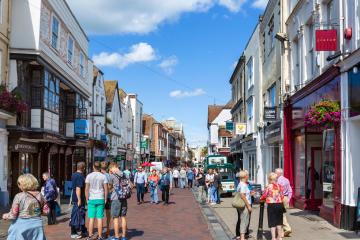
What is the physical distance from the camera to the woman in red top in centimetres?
1105

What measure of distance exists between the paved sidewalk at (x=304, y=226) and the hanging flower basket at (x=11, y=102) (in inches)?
343

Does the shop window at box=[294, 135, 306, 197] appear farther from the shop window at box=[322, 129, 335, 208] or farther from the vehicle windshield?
the vehicle windshield

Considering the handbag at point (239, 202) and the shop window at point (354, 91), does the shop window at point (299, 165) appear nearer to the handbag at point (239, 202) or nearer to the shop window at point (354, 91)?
the shop window at point (354, 91)

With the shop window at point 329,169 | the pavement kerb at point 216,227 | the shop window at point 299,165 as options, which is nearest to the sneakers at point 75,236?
the pavement kerb at point 216,227

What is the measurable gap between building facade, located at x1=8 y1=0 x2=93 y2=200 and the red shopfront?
34.7ft

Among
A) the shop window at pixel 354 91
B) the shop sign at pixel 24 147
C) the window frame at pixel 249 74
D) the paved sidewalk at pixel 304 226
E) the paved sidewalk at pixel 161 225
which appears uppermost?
the window frame at pixel 249 74

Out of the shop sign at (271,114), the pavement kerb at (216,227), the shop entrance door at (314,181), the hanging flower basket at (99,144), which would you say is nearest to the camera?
the pavement kerb at (216,227)

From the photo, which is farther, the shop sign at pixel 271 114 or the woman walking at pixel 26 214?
the shop sign at pixel 271 114

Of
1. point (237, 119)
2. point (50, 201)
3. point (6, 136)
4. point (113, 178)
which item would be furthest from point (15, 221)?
point (237, 119)

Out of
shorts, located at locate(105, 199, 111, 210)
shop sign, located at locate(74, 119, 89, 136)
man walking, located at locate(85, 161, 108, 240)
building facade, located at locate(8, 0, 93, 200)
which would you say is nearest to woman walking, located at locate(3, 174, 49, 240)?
man walking, located at locate(85, 161, 108, 240)

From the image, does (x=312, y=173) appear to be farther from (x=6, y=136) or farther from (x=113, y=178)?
(x=6, y=136)

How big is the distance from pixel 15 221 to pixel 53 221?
7.96 metres

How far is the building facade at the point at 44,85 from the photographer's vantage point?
21.6 metres

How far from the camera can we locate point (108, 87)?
53.7 metres
